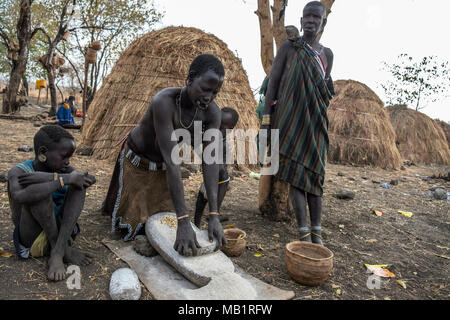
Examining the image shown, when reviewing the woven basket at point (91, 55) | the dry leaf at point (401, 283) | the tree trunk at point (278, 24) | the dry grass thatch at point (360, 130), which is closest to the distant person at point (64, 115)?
the woven basket at point (91, 55)

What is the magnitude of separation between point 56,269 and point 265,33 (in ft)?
11.4

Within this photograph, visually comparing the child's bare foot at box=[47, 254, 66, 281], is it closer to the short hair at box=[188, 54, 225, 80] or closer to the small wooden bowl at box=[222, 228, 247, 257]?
the small wooden bowl at box=[222, 228, 247, 257]

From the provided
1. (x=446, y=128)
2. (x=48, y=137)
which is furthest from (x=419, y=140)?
(x=48, y=137)

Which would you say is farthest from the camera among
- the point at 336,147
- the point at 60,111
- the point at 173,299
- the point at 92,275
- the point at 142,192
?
the point at 60,111

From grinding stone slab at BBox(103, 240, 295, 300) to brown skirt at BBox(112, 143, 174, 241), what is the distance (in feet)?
1.16

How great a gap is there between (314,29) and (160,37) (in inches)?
157

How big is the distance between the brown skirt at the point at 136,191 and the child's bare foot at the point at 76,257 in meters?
0.40

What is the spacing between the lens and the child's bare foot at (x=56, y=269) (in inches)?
73.4

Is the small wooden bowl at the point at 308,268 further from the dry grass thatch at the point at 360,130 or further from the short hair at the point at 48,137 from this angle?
the dry grass thatch at the point at 360,130

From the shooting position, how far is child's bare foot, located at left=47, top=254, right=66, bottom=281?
73.4 inches

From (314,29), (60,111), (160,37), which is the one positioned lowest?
(60,111)
